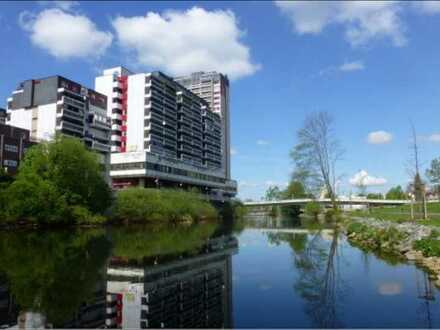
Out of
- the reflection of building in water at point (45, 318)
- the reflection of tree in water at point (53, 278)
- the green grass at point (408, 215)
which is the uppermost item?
the green grass at point (408, 215)

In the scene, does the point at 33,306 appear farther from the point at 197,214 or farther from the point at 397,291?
the point at 197,214

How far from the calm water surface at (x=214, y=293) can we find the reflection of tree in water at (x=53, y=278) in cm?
4

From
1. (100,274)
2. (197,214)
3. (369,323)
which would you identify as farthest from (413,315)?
(197,214)

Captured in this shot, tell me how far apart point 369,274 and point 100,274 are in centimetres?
1148

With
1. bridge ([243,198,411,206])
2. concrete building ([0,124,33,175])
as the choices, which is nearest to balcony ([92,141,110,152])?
concrete building ([0,124,33,175])

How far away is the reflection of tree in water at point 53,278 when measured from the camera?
470 inches

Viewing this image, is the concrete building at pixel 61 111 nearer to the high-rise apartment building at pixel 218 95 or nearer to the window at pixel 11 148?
the window at pixel 11 148

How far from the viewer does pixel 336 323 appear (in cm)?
1020

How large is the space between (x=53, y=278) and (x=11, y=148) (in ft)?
250

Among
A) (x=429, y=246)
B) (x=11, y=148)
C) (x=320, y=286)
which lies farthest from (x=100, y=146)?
(x=320, y=286)

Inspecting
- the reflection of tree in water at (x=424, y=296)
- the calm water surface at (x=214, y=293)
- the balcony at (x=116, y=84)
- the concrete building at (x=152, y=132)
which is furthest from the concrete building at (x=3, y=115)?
the reflection of tree in water at (x=424, y=296)

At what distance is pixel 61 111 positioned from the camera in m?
101

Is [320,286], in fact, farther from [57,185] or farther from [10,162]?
[10,162]

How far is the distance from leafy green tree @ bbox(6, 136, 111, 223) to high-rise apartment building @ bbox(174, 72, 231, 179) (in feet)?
408
